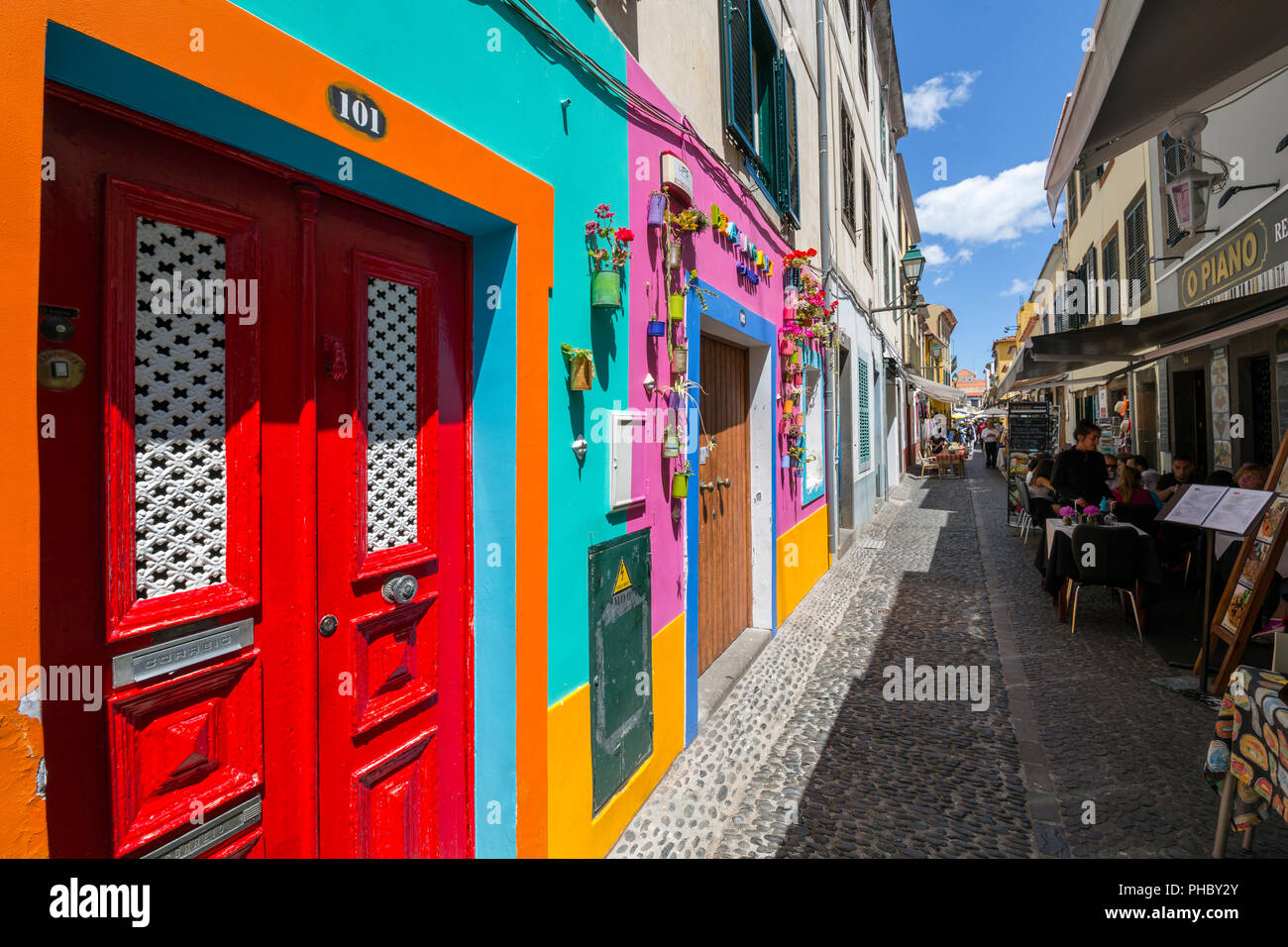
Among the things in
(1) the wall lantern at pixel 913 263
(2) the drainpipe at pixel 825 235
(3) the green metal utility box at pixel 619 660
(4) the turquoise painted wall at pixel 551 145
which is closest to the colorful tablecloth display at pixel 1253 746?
(3) the green metal utility box at pixel 619 660

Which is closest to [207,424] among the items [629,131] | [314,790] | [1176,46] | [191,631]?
[191,631]

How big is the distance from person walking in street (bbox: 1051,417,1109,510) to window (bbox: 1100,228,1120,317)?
8322 millimetres

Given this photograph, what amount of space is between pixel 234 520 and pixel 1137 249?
15.8 m

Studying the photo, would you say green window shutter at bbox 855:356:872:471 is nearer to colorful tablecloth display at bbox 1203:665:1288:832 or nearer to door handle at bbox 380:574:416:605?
colorful tablecloth display at bbox 1203:665:1288:832

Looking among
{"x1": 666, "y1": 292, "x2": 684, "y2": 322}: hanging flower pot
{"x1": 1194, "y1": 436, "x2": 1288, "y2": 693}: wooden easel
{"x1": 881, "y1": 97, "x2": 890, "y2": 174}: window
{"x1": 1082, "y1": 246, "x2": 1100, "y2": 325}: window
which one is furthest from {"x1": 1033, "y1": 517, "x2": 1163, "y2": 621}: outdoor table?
{"x1": 881, "y1": 97, "x2": 890, "y2": 174}: window

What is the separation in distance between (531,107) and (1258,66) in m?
4.20

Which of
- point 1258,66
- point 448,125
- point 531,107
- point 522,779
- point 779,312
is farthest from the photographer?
point 779,312

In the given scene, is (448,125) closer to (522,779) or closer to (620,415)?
(620,415)

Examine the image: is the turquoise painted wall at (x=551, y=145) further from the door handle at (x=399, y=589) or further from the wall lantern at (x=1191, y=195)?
the wall lantern at (x=1191, y=195)

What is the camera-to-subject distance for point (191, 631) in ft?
5.44

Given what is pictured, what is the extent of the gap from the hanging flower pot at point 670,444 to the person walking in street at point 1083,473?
5.97 metres

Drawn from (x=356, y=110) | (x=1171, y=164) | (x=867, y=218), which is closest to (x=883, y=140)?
(x=867, y=218)

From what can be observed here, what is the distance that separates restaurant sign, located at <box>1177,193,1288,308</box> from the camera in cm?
616

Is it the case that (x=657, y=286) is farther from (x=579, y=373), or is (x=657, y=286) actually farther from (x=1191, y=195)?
(x=1191, y=195)
